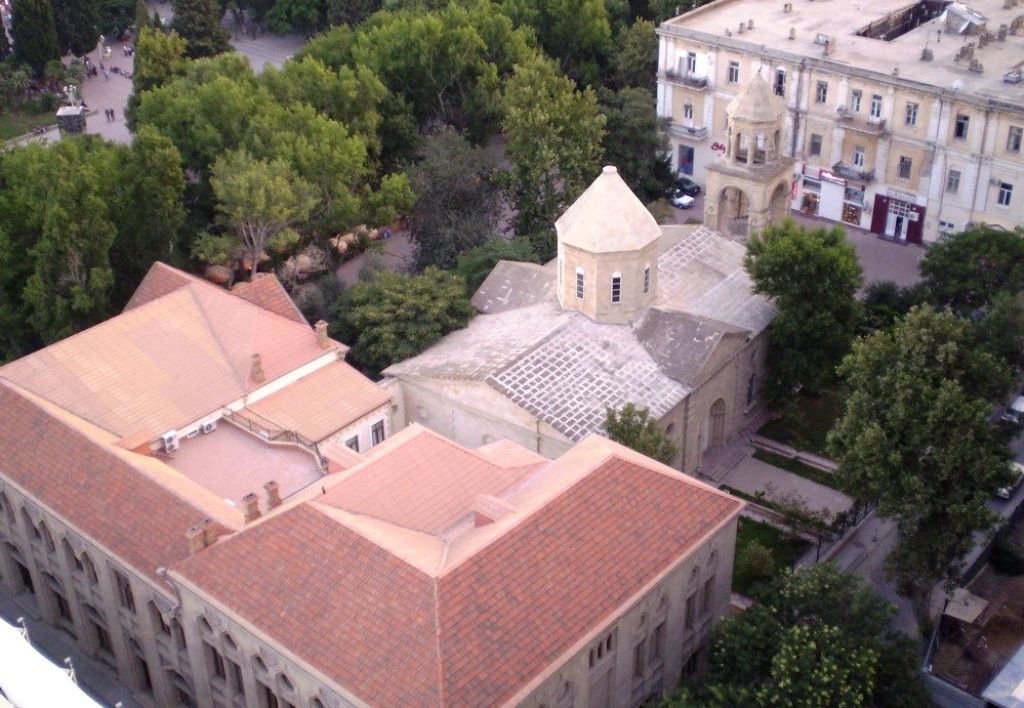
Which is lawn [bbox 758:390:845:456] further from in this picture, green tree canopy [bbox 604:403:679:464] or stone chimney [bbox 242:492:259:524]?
stone chimney [bbox 242:492:259:524]

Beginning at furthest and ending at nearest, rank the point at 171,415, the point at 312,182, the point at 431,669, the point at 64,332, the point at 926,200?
1. the point at 926,200
2. the point at 312,182
3. the point at 64,332
4. the point at 171,415
5. the point at 431,669

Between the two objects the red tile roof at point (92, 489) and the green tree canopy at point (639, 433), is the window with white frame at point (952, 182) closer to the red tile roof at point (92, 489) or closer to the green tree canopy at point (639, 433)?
the green tree canopy at point (639, 433)

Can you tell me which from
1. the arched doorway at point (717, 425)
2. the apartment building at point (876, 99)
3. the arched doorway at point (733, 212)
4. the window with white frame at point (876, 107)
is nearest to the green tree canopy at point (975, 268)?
the arched doorway at point (733, 212)

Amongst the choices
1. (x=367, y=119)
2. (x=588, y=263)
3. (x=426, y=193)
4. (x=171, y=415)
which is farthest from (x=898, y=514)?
(x=367, y=119)

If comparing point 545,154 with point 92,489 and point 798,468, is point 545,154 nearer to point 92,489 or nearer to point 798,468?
point 798,468

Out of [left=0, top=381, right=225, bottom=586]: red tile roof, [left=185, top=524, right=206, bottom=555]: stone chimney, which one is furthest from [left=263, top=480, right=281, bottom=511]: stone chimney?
[left=185, top=524, right=206, bottom=555]: stone chimney

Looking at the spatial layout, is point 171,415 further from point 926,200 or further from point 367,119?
point 926,200
